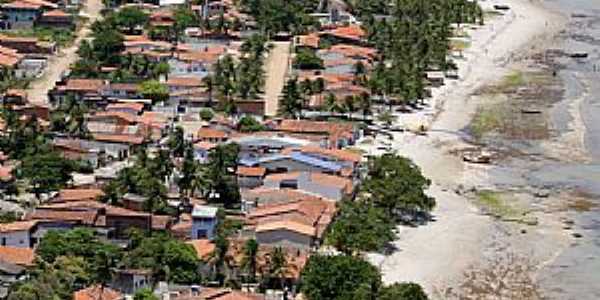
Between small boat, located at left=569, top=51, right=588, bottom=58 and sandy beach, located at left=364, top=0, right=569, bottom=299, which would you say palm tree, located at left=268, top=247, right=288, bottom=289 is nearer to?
sandy beach, located at left=364, top=0, right=569, bottom=299

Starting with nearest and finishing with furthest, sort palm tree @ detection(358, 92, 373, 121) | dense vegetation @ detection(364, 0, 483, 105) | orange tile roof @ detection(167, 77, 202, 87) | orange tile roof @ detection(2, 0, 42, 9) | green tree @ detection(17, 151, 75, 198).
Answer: green tree @ detection(17, 151, 75, 198) < palm tree @ detection(358, 92, 373, 121) < orange tile roof @ detection(167, 77, 202, 87) < dense vegetation @ detection(364, 0, 483, 105) < orange tile roof @ detection(2, 0, 42, 9)

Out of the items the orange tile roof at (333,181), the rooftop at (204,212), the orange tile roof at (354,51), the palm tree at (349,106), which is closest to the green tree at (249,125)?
the palm tree at (349,106)

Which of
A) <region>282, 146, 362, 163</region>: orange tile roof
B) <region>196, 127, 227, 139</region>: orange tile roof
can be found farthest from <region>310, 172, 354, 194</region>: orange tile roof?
<region>196, 127, 227, 139</region>: orange tile roof

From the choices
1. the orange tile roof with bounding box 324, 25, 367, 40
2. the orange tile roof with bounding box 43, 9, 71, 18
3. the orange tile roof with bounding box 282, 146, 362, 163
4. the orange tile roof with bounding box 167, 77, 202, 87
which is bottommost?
the orange tile roof with bounding box 282, 146, 362, 163

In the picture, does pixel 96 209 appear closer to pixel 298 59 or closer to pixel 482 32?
pixel 298 59

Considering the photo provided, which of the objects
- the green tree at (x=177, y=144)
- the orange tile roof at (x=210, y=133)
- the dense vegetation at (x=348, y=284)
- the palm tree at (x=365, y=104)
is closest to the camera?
the dense vegetation at (x=348, y=284)

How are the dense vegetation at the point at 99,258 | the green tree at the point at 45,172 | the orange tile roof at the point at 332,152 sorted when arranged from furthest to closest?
the orange tile roof at the point at 332,152 → the green tree at the point at 45,172 → the dense vegetation at the point at 99,258

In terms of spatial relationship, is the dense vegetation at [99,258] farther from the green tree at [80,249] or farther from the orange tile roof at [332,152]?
the orange tile roof at [332,152]
